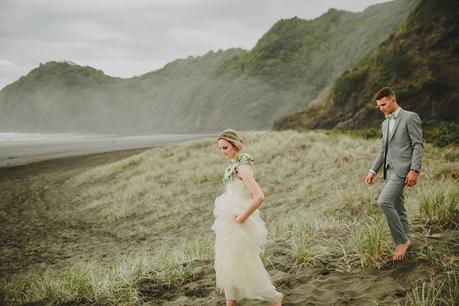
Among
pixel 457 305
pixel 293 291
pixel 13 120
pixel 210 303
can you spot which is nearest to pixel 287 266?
pixel 293 291

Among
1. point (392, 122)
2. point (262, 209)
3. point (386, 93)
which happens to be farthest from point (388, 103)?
point (262, 209)

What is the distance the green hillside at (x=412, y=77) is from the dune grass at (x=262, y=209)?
720cm

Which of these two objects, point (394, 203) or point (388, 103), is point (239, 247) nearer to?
point (394, 203)

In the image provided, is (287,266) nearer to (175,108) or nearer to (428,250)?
(428,250)

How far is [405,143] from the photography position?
4090 mm

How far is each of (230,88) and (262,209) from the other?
92.2 metres

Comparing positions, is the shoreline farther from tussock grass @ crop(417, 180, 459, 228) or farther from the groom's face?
the groom's face

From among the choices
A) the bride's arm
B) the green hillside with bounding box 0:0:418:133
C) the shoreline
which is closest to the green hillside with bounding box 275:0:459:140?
the bride's arm

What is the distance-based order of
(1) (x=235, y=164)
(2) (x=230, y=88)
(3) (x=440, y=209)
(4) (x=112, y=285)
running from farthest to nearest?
(2) (x=230, y=88) → (3) (x=440, y=209) → (4) (x=112, y=285) → (1) (x=235, y=164)

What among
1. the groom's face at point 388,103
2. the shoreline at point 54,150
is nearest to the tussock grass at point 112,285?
the groom's face at point 388,103

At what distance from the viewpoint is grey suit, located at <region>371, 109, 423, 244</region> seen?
3.99 metres

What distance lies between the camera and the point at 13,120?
5886 inches

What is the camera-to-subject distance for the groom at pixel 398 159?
3.99 m

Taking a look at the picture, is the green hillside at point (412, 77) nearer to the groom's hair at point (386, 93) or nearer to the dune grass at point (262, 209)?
the dune grass at point (262, 209)
